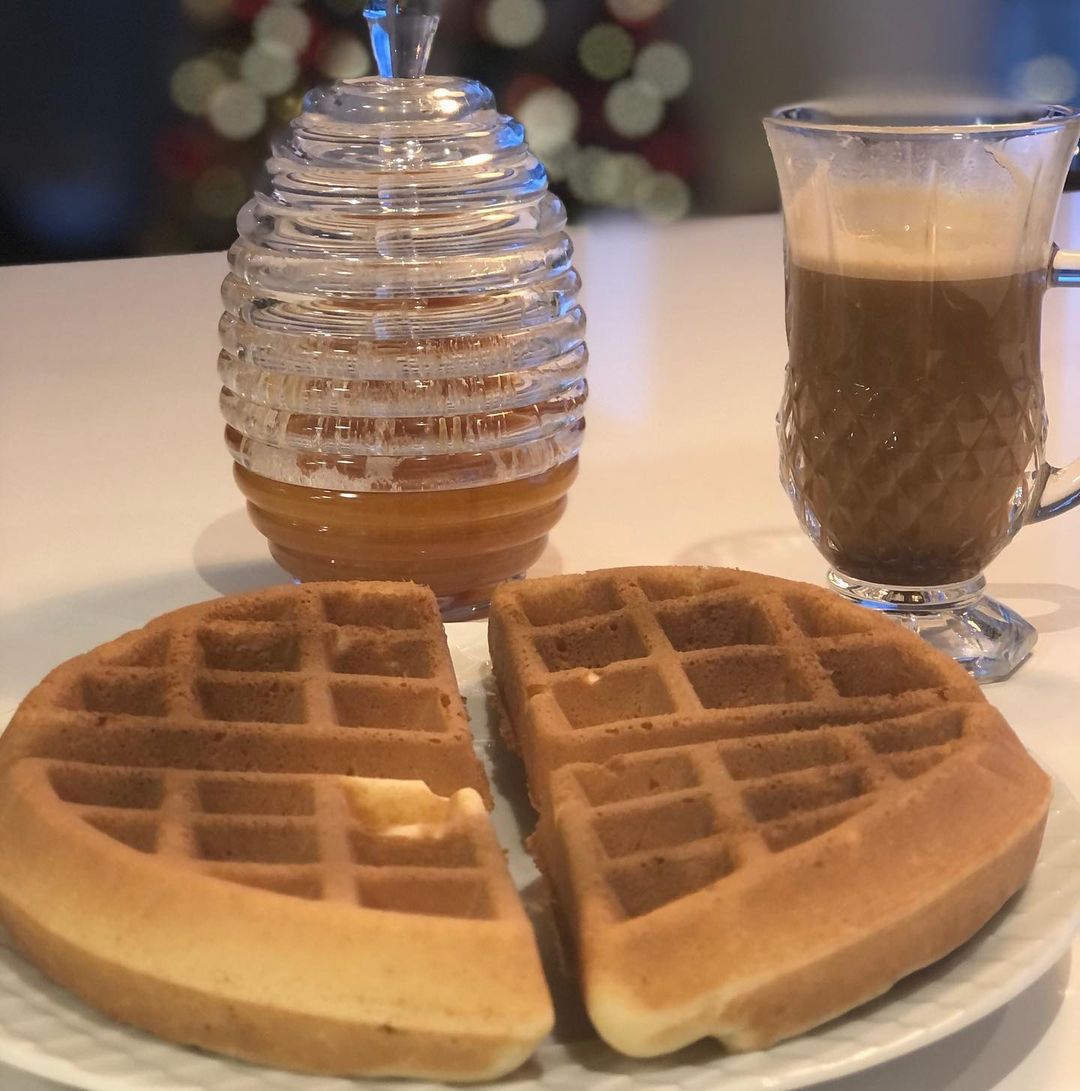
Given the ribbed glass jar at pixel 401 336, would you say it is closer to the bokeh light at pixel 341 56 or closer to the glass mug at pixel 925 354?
the glass mug at pixel 925 354

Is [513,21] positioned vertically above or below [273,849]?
above

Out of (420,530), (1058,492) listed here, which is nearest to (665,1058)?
(420,530)

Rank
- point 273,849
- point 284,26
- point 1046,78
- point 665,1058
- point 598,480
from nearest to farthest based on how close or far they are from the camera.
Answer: point 665,1058 → point 273,849 → point 598,480 → point 284,26 → point 1046,78

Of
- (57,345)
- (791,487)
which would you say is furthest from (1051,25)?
(791,487)

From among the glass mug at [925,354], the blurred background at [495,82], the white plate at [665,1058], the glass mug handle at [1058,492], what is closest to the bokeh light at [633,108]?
the blurred background at [495,82]

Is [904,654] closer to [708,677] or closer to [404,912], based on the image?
[708,677]

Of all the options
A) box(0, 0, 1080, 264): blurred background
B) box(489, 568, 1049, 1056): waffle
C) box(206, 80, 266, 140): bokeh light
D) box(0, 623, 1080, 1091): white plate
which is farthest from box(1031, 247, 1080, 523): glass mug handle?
box(206, 80, 266, 140): bokeh light

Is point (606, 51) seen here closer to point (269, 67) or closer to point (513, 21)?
point (513, 21)
